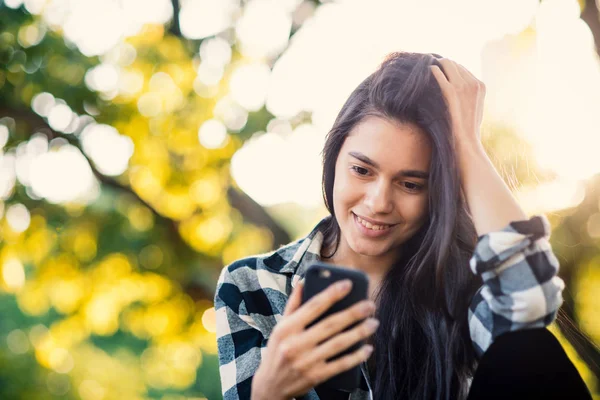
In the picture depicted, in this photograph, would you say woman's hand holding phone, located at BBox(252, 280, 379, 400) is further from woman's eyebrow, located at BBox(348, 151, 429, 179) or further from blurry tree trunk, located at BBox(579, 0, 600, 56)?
blurry tree trunk, located at BBox(579, 0, 600, 56)

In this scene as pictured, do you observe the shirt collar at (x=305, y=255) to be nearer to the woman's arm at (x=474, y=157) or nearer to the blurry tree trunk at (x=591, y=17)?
the woman's arm at (x=474, y=157)

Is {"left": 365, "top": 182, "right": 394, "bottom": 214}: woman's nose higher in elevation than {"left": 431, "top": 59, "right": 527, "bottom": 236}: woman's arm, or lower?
lower

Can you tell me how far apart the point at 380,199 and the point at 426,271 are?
12.9 inches

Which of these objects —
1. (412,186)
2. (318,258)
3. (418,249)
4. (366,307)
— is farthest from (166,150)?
(366,307)

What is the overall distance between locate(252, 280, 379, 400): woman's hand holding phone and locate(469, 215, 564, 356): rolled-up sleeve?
16.3 inches

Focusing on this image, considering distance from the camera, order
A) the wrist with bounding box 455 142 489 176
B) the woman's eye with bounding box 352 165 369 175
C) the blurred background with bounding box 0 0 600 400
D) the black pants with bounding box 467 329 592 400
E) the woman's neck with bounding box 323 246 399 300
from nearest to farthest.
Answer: the black pants with bounding box 467 329 592 400 → the wrist with bounding box 455 142 489 176 → the woman's eye with bounding box 352 165 369 175 → the woman's neck with bounding box 323 246 399 300 → the blurred background with bounding box 0 0 600 400

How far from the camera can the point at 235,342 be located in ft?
5.17

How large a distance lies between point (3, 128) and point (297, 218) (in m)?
2.42

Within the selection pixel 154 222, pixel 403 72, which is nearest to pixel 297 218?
pixel 154 222

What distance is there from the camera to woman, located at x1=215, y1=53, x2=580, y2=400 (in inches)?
52.4

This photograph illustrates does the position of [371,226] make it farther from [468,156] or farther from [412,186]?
[468,156]

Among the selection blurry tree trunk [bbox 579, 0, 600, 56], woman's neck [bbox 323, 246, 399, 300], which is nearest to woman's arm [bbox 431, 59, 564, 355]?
woman's neck [bbox 323, 246, 399, 300]

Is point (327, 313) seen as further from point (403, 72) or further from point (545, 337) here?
point (403, 72)

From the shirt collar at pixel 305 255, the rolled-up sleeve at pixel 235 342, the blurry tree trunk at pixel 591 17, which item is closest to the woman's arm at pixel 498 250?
the shirt collar at pixel 305 255
